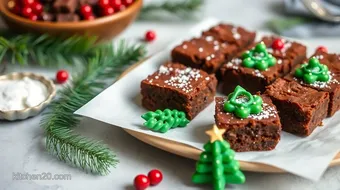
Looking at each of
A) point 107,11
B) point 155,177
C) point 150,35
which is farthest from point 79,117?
point 150,35

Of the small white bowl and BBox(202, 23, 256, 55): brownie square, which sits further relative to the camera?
BBox(202, 23, 256, 55): brownie square

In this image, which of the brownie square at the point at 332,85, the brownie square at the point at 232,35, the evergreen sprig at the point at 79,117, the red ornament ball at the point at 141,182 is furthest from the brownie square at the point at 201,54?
the red ornament ball at the point at 141,182

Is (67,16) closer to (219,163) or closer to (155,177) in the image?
(155,177)

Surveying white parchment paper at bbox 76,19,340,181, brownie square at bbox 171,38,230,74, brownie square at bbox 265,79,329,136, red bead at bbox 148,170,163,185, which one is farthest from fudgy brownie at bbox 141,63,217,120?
red bead at bbox 148,170,163,185

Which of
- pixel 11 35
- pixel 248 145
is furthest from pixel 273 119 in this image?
pixel 11 35

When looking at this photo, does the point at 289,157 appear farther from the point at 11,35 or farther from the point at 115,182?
the point at 11,35

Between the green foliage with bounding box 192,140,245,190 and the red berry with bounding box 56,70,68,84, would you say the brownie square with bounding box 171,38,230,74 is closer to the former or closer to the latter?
the red berry with bounding box 56,70,68,84
